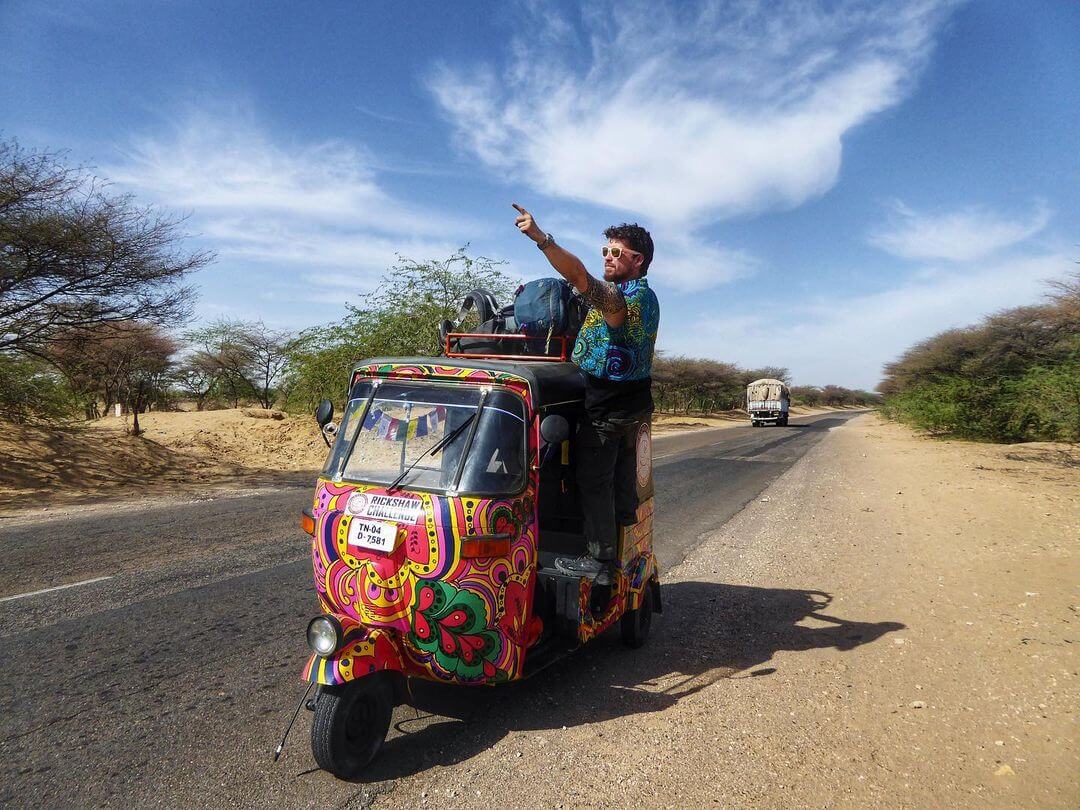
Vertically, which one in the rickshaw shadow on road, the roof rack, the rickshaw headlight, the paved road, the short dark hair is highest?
the short dark hair

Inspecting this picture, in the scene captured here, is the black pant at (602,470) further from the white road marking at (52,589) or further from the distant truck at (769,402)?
the distant truck at (769,402)

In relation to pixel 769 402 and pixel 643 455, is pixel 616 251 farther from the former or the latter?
pixel 769 402

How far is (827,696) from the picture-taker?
3762 mm

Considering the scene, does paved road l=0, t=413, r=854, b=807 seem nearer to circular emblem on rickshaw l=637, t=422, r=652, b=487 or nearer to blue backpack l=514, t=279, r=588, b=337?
circular emblem on rickshaw l=637, t=422, r=652, b=487

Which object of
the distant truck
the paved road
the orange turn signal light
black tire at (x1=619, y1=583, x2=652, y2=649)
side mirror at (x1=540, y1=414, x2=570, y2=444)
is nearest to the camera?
the paved road

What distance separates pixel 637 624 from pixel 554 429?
2010mm

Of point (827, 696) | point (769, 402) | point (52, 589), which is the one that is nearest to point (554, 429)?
point (827, 696)

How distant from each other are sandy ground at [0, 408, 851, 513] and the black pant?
10226 mm

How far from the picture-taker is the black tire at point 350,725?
8.92 feet

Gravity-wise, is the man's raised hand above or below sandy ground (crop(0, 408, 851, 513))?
above

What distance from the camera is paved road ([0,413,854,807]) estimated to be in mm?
2801

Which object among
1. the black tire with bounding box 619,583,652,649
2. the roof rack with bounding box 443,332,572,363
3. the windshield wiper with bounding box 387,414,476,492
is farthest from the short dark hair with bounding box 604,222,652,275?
the black tire with bounding box 619,583,652,649

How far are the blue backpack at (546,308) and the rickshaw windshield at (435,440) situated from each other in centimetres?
89

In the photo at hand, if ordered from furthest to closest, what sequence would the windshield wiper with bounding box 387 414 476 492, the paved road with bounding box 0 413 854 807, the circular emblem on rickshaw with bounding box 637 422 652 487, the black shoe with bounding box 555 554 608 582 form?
the circular emblem on rickshaw with bounding box 637 422 652 487 → the black shoe with bounding box 555 554 608 582 → the windshield wiper with bounding box 387 414 476 492 → the paved road with bounding box 0 413 854 807
